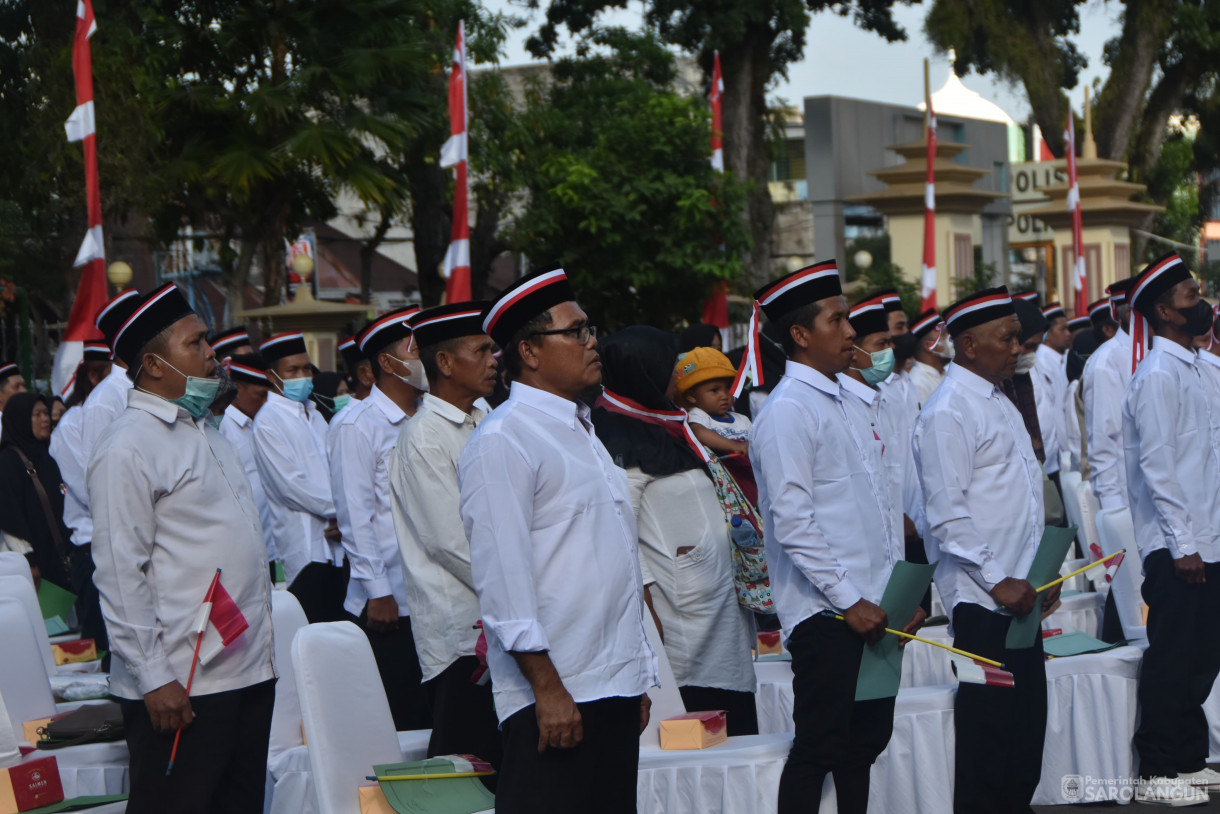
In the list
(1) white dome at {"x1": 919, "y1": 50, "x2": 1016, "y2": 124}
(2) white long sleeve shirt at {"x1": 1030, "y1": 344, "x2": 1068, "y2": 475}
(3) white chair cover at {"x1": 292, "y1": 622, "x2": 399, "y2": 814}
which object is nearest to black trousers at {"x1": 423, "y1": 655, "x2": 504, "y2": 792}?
(3) white chair cover at {"x1": 292, "y1": 622, "x2": 399, "y2": 814}

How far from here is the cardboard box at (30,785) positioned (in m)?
4.26

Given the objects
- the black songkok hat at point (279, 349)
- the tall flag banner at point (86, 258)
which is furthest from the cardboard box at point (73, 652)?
the tall flag banner at point (86, 258)

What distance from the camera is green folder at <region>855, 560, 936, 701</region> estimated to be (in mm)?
4422

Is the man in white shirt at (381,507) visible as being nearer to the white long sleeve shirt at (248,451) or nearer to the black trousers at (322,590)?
the black trousers at (322,590)

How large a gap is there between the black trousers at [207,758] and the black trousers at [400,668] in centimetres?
162

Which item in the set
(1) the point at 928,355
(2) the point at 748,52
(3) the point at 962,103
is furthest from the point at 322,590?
(3) the point at 962,103

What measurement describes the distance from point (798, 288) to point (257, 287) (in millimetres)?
25771

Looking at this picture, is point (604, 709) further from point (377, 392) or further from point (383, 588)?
point (377, 392)

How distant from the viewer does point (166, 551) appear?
394 centimetres

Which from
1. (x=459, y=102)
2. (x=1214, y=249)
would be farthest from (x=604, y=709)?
(x=1214, y=249)

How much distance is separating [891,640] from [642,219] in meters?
13.6

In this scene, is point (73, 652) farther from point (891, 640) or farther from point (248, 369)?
point (891, 640)

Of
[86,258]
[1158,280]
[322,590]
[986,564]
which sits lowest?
[322,590]

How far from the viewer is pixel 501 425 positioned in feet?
11.5
